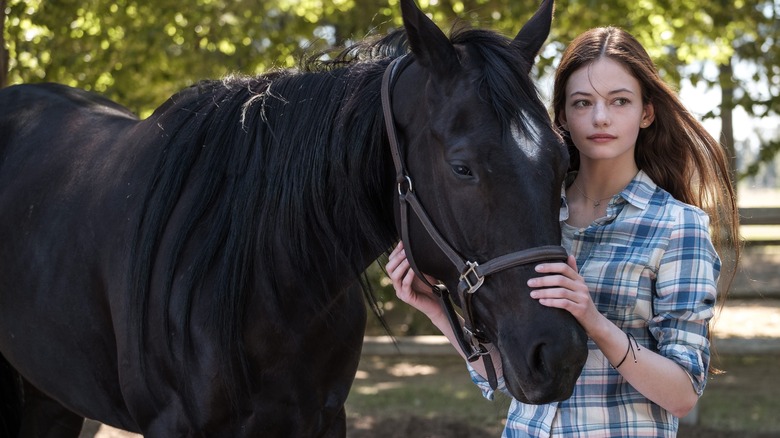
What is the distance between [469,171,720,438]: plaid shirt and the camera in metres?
2.02

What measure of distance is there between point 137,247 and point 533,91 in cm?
122

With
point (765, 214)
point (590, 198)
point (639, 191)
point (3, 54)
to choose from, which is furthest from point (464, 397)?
point (639, 191)

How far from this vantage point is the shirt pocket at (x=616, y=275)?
208 centimetres

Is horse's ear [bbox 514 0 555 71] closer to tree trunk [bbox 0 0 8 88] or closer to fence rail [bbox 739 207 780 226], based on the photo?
tree trunk [bbox 0 0 8 88]

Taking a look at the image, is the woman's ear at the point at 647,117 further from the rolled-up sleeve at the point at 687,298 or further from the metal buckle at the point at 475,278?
the metal buckle at the point at 475,278

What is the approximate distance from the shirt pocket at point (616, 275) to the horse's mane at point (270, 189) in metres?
0.56

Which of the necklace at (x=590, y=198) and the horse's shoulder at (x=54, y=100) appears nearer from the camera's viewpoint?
the necklace at (x=590, y=198)

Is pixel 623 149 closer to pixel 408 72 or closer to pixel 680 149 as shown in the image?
pixel 680 149

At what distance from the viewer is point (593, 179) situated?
230cm

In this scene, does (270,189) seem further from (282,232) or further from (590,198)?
(590,198)

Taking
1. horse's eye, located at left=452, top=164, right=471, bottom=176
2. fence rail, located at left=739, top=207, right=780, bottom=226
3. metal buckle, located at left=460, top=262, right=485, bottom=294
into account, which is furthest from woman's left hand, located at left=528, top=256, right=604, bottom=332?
fence rail, located at left=739, top=207, right=780, bottom=226

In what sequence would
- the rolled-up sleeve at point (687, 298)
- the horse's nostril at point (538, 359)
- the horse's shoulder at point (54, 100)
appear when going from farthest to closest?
the horse's shoulder at point (54, 100), the rolled-up sleeve at point (687, 298), the horse's nostril at point (538, 359)

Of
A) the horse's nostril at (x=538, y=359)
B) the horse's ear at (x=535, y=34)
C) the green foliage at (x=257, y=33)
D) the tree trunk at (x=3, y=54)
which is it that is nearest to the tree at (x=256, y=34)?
the green foliage at (x=257, y=33)

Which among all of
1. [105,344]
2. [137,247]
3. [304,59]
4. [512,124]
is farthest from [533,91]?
[105,344]
